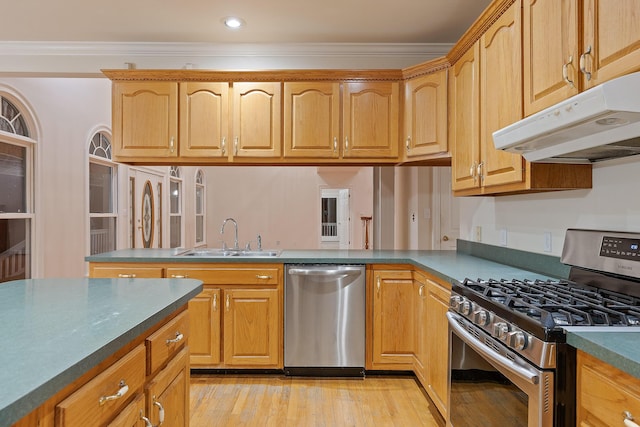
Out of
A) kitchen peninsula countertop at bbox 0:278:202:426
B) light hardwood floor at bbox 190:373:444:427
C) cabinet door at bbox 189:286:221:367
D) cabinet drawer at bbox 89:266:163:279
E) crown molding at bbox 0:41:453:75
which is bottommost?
light hardwood floor at bbox 190:373:444:427

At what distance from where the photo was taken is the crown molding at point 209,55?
3375 millimetres

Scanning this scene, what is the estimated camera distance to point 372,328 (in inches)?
118

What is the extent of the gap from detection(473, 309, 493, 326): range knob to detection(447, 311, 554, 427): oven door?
0.12ft

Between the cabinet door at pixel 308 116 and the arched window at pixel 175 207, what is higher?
the cabinet door at pixel 308 116

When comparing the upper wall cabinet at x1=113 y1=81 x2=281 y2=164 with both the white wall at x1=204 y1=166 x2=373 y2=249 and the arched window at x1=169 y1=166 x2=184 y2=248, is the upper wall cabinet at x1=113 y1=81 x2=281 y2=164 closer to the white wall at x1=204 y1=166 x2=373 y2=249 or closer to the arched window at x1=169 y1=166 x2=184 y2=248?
the arched window at x1=169 y1=166 x2=184 y2=248

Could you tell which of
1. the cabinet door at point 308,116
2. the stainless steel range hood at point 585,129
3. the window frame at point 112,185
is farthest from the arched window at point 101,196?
the stainless steel range hood at point 585,129

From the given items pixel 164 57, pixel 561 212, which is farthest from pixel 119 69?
pixel 561 212

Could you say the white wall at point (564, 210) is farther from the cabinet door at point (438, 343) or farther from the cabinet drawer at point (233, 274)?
the cabinet drawer at point (233, 274)

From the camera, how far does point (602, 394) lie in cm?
106

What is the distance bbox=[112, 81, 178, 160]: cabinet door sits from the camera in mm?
3213

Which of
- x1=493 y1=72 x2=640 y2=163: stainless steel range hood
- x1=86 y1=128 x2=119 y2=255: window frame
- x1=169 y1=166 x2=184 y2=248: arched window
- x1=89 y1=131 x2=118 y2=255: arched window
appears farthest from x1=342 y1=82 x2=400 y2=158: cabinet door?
x1=169 y1=166 x2=184 y2=248: arched window

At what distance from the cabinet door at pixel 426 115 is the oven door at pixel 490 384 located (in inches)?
59.2

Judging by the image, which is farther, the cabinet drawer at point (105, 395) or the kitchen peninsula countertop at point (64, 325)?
the cabinet drawer at point (105, 395)

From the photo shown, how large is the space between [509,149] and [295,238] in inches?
318
